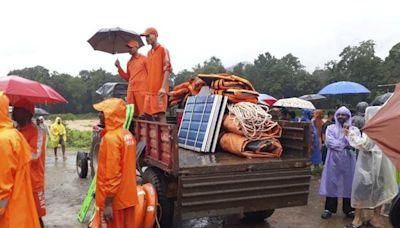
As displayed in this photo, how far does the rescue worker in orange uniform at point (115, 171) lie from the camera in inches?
139

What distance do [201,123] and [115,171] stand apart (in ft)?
7.96

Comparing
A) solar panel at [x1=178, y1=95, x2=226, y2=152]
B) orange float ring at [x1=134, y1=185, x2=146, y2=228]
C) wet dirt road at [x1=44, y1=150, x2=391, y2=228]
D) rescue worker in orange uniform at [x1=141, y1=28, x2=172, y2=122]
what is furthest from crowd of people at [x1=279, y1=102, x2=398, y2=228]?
rescue worker in orange uniform at [x1=141, y1=28, x2=172, y2=122]

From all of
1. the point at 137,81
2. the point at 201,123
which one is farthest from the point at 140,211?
the point at 137,81

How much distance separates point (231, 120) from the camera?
5426mm

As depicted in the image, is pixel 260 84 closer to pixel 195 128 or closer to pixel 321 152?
pixel 321 152

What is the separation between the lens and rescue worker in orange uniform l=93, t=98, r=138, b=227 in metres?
3.52

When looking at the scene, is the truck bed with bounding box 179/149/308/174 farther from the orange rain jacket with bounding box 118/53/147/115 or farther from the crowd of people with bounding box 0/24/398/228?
the orange rain jacket with bounding box 118/53/147/115

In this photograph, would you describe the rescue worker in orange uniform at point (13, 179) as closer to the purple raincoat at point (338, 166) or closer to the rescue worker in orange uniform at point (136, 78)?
the rescue worker in orange uniform at point (136, 78)

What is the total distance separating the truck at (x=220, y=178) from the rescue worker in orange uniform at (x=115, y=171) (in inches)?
26.0

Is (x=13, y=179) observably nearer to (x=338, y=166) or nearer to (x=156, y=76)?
(x=156, y=76)

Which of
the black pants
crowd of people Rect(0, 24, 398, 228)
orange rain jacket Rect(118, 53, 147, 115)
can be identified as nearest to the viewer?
crowd of people Rect(0, 24, 398, 228)

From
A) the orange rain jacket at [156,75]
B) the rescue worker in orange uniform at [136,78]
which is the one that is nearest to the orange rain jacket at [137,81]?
the rescue worker in orange uniform at [136,78]

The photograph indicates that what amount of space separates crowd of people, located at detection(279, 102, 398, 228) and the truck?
363 mm

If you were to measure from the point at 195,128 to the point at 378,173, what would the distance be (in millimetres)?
2611
